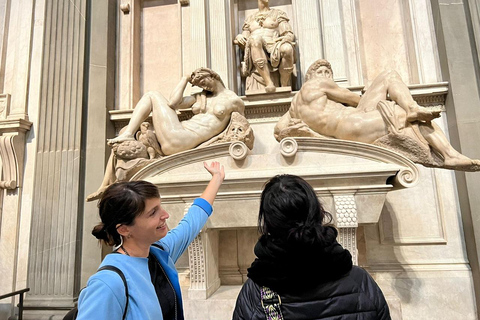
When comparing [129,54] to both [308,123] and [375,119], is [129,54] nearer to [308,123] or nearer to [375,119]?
[308,123]

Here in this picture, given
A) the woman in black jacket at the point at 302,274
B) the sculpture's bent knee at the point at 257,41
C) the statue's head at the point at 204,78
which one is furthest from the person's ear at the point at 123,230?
the sculpture's bent knee at the point at 257,41

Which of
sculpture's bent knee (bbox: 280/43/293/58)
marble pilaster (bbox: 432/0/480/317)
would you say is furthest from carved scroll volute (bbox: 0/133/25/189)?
marble pilaster (bbox: 432/0/480/317)

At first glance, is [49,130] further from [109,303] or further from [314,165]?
[109,303]

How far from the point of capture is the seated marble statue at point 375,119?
2.85m

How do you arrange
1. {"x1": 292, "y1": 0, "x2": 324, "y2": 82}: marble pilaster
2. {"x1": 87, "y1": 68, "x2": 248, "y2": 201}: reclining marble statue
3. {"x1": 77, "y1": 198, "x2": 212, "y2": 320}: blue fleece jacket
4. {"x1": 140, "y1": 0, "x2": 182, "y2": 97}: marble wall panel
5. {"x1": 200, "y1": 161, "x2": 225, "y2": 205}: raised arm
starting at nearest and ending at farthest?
{"x1": 77, "y1": 198, "x2": 212, "y2": 320}: blue fleece jacket, {"x1": 200, "y1": 161, "x2": 225, "y2": 205}: raised arm, {"x1": 87, "y1": 68, "x2": 248, "y2": 201}: reclining marble statue, {"x1": 292, "y1": 0, "x2": 324, "y2": 82}: marble pilaster, {"x1": 140, "y1": 0, "x2": 182, "y2": 97}: marble wall panel

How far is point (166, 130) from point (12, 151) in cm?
243

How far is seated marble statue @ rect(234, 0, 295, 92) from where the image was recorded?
14.0 feet

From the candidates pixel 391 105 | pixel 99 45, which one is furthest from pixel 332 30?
pixel 99 45

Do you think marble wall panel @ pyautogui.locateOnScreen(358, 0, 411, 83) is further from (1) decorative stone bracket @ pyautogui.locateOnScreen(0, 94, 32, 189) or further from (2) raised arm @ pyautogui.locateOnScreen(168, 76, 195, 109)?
(1) decorative stone bracket @ pyautogui.locateOnScreen(0, 94, 32, 189)

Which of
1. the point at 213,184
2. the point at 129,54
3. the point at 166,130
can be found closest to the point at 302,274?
the point at 213,184

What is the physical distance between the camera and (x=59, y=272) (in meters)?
4.00

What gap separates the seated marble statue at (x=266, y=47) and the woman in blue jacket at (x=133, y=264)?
3.42 metres

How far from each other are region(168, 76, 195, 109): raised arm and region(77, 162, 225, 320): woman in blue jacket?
256 centimetres

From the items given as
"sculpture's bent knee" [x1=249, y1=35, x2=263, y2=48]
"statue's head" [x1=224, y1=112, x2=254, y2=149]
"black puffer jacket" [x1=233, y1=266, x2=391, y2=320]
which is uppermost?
"sculpture's bent knee" [x1=249, y1=35, x2=263, y2=48]
